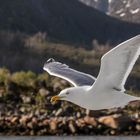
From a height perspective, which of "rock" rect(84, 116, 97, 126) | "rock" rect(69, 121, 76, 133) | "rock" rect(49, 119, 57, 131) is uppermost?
"rock" rect(84, 116, 97, 126)

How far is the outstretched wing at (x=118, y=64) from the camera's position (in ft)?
37.6

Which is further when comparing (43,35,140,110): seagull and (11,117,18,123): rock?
(11,117,18,123): rock

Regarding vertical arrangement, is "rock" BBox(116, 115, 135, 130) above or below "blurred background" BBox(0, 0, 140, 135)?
above

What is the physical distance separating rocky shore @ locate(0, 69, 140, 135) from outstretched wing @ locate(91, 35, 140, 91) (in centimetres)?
2080

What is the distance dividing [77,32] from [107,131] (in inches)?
4645

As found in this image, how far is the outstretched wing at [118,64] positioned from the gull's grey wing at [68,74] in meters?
0.91

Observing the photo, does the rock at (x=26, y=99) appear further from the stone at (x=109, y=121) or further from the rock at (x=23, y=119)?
the stone at (x=109, y=121)

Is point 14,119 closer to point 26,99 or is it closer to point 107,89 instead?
point 26,99

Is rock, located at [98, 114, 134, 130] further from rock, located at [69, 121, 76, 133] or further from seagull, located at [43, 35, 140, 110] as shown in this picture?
seagull, located at [43, 35, 140, 110]

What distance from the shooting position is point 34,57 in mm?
104938

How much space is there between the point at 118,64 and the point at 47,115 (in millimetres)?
32471

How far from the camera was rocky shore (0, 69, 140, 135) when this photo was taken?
130 feet

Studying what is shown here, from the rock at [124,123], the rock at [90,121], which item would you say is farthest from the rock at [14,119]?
the rock at [124,123]

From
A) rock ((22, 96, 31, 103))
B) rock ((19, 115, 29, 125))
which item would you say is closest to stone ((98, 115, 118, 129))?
rock ((19, 115, 29, 125))
